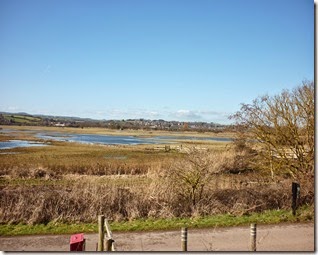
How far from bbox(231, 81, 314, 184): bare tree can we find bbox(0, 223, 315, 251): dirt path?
254cm

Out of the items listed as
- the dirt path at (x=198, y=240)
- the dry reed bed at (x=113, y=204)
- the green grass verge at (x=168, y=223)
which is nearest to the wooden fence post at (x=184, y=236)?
the dirt path at (x=198, y=240)

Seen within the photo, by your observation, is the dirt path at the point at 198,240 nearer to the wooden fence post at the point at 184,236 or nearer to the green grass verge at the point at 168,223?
the green grass verge at the point at 168,223

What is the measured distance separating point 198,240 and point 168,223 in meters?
1.07

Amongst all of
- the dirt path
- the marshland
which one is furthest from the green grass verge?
the dirt path

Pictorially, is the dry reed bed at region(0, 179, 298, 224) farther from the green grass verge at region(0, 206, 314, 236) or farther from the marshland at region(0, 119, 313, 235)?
the green grass verge at region(0, 206, 314, 236)

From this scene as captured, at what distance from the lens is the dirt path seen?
576 cm

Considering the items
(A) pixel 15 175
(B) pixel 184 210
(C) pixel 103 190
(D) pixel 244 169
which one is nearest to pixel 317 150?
(B) pixel 184 210

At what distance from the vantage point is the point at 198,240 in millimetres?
6207

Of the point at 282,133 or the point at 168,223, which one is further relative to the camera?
the point at 282,133

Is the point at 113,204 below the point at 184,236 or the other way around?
below

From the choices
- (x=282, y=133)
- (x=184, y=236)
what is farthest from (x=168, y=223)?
(x=282, y=133)

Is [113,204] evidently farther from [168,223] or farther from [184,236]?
[184,236]

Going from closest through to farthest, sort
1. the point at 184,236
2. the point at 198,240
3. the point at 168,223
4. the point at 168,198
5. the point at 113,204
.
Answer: the point at 184,236
the point at 198,240
the point at 168,223
the point at 113,204
the point at 168,198

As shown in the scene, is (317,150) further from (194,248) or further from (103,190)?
(103,190)
